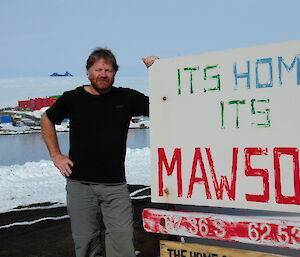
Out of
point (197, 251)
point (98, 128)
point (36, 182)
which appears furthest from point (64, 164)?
point (36, 182)

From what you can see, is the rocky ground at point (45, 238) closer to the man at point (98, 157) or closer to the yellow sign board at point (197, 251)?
the man at point (98, 157)

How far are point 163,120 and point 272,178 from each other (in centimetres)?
73

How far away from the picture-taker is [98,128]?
9.25ft

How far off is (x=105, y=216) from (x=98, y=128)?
70 cm

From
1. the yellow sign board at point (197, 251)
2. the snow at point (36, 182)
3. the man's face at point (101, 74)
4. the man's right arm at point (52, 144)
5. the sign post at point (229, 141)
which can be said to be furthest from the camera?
the snow at point (36, 182)

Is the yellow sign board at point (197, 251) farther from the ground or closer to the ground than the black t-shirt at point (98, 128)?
closer to the ground

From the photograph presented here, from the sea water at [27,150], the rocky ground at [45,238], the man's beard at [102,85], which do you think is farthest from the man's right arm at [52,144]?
the sea water at [27,150]

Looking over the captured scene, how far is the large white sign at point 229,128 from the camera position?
2.01 m

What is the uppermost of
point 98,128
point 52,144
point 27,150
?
point 98,128

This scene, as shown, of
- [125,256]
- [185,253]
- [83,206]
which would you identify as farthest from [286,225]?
[83,206]

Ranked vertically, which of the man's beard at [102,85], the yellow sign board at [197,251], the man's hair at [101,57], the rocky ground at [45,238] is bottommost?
the rocky ground at [45,238]

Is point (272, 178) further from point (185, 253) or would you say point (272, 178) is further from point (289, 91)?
point (185, 253)

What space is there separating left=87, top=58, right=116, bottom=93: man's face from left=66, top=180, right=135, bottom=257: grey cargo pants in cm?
77

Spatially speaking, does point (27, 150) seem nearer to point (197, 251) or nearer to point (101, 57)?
point (101, 57)
